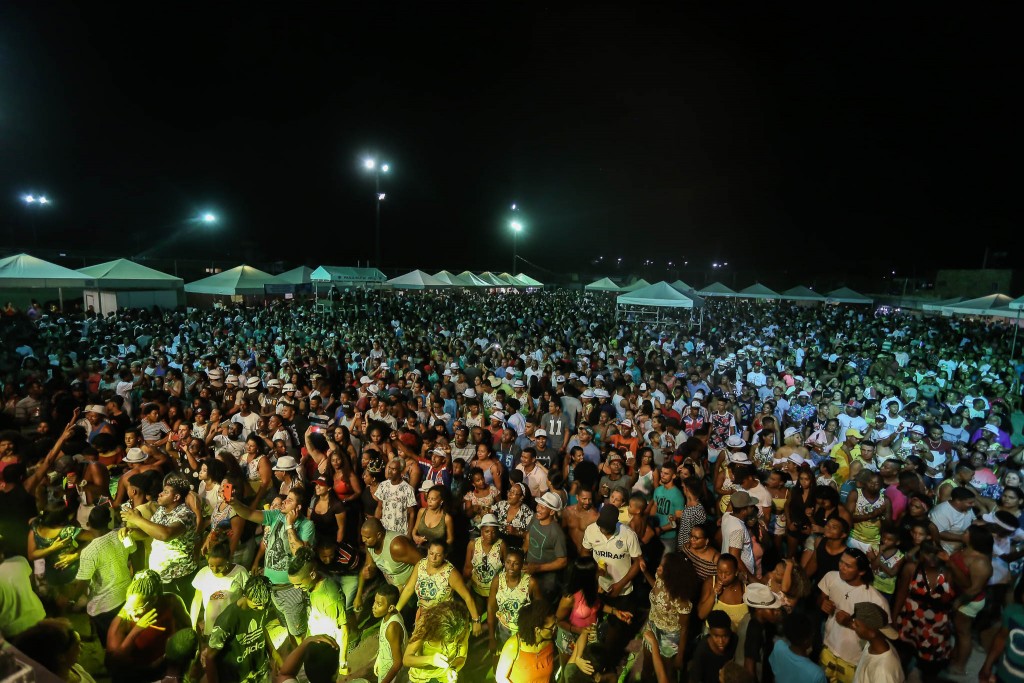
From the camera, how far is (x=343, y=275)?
18406mm

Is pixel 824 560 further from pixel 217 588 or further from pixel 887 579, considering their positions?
pixel 217 588

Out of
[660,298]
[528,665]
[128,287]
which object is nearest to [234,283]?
[128,287]

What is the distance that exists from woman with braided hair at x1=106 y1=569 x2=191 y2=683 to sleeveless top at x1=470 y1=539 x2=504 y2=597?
185 centimetres

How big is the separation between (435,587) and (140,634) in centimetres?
166

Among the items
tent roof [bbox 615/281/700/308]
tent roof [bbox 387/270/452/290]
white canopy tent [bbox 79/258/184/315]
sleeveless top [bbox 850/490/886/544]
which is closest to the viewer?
sleeveless top [bbox 850/490/886/544]

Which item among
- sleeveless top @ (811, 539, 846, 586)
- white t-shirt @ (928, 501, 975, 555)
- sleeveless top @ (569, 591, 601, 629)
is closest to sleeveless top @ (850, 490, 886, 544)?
white t-shirt @ (928, 501, 975, 555)

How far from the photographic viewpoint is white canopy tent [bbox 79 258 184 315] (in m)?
12.5

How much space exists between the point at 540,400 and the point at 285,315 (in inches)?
470

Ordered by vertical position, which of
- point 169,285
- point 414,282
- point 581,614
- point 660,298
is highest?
point 414,282

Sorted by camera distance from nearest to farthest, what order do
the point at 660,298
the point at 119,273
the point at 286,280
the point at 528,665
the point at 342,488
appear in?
the point at 528,665, the point at 342,488, the point at 119,273, the point at 660,298, the point at 286,280

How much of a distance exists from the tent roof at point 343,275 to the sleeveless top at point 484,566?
1541cm

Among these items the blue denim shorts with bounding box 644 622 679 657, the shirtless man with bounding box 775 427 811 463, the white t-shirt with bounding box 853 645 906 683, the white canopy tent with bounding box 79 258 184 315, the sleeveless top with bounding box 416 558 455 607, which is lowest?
the blue denim shorts with bounding box 644 622 679 657

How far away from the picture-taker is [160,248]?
3362 cm

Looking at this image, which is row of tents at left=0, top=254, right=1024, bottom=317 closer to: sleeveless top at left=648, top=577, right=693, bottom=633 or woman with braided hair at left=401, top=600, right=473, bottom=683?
woman with braided hair at left=401, top=600, right=473, bottom=683
